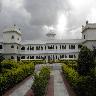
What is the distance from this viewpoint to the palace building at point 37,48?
7062 cm

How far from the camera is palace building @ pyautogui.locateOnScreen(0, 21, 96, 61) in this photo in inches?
2781

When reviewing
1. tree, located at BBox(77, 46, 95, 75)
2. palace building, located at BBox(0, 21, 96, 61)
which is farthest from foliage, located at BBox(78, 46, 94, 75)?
palace building, located at BBox(0, 21, 96, 61)

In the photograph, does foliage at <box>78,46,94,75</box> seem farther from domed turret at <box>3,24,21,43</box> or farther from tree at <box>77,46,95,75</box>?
domed turret at <box>3,24,21,43</box>

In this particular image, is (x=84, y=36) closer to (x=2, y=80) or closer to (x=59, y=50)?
(x=59, y=50)

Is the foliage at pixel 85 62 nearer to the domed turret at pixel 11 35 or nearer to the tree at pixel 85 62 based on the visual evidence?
the tree at pixel 85 62

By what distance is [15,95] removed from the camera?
21797 mm

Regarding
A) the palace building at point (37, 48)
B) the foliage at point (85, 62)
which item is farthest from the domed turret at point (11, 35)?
the foliage at point (85, 62)

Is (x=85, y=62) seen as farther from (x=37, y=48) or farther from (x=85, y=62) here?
(x=37, y=48)

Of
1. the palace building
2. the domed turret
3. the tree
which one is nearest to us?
the tree

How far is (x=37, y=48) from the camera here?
72.9 metres

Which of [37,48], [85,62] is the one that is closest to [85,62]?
[85,62]

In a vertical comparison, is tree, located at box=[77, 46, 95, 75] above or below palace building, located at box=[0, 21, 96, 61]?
below

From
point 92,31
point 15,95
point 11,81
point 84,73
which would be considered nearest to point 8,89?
point 11,81

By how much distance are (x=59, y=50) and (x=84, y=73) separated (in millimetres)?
48013
